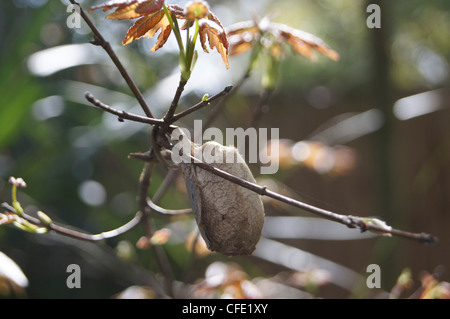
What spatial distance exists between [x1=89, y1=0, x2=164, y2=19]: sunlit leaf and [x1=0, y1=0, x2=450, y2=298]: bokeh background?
0.20 metres

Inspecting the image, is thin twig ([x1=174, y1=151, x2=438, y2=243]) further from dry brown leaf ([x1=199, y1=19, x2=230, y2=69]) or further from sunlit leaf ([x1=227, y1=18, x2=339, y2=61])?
Answer: sunlit leaf ([x1=227, y1=18, x2=339, y2=61])

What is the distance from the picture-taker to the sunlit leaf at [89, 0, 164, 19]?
0.29 m

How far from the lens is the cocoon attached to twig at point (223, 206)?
32 centimetres

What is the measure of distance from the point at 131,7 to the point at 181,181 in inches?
28.2

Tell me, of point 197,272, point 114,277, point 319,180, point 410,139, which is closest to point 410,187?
point 410,139

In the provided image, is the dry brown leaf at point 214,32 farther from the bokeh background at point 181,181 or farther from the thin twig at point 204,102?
the bokeh background at point 181,181

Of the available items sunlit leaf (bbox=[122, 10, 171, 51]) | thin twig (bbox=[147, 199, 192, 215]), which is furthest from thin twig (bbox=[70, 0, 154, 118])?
thin twig (bbox=[147, 199, 192, 215])

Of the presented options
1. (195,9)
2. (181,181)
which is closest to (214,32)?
(195,9)

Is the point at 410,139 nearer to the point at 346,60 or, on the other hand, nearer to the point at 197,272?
the point at 197,272

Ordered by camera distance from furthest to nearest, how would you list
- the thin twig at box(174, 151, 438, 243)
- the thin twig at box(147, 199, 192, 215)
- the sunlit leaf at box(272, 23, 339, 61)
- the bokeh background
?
1. the bokeh background
2. the sunlit leaf at box(272, 23, 339, 61)
3. the thin twig at box(147, 199, 192, 215)
4. the thin twig at box(174, 151, 438, 243)

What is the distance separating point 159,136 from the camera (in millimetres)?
295

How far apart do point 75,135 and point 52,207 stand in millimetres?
202

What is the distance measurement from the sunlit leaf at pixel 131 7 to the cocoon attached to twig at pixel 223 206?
0.10 metres

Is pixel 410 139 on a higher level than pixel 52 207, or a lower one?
higher
